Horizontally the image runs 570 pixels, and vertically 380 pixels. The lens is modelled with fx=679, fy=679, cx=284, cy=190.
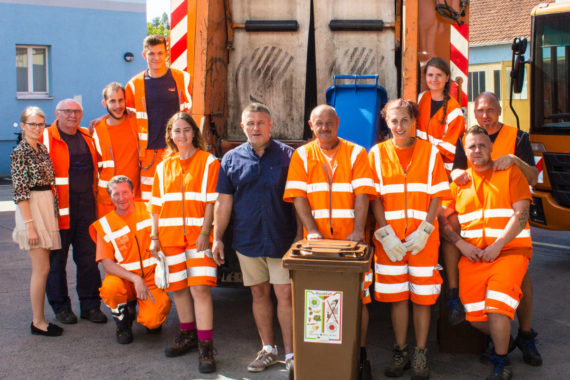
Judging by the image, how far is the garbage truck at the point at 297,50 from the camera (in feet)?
16.9

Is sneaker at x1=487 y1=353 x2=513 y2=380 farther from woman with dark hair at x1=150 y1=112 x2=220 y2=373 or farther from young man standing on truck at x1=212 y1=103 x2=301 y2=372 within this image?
woman with dark hair at x1=150 y1=112 x2=220 y2=373

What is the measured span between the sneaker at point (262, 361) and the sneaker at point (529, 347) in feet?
5.04

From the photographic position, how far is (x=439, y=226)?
13.6 ft

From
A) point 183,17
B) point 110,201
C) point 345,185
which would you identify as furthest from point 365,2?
point 110,201

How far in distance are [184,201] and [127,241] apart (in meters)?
0.76

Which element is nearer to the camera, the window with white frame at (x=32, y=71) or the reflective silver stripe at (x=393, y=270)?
the reflective silver stripe at (x=393, y=270)

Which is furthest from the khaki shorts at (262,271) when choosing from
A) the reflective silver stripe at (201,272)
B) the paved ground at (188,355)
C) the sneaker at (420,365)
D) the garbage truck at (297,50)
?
the garbage truck at (297,50)

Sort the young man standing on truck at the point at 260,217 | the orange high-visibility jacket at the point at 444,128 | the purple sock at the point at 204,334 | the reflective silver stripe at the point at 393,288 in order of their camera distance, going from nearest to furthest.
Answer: the reflective silver stripe at the point at 393,288
the young man standing on truck at the point at 260,217
the purple sock at the point at 204,334
the orange high-visibility jacket at the point at 444,128

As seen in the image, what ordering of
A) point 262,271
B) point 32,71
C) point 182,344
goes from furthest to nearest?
point 32,71 → point 182,344 → point 262,271

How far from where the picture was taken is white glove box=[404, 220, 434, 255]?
3.85 m

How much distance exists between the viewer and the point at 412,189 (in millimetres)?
3928

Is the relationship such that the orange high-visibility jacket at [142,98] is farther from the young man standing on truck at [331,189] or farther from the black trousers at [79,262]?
the young man standing on truck at [331,189]

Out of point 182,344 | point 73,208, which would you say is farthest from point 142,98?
point 182,344

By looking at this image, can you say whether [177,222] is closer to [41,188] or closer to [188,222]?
[188,222]
